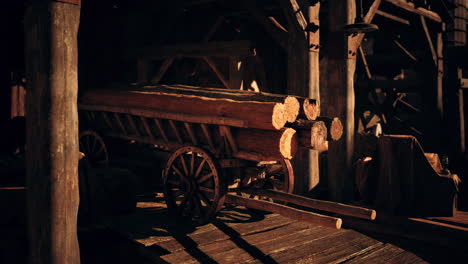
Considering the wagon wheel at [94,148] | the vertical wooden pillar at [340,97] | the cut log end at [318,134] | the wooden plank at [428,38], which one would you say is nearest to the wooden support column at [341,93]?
the vertical wooden pillar at [340,97]

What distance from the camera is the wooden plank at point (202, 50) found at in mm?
8984

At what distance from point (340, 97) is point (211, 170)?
9.13 ft

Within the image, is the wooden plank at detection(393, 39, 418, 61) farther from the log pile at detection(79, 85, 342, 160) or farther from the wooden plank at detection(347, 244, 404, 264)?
the wooden plank at detection(347, 244, 404, 264)

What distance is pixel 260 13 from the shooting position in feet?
25.4

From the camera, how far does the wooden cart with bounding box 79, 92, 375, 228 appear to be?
515cm

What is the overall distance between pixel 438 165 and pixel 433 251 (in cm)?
184

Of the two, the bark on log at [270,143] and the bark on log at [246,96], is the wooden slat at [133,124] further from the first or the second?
the bark on log at [270,143]

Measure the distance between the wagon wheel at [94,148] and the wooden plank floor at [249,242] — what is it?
8.11 ft

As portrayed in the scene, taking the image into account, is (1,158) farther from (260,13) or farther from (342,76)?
(342,76)

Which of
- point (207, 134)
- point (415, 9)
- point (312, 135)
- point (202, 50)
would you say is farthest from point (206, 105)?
point (415, 9)

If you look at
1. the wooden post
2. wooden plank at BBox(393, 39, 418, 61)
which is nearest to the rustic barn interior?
the wooden post

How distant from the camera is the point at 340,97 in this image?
7105mm

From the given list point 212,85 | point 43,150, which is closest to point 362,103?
point 212,85

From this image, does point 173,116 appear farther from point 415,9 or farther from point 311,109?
point 415,9
